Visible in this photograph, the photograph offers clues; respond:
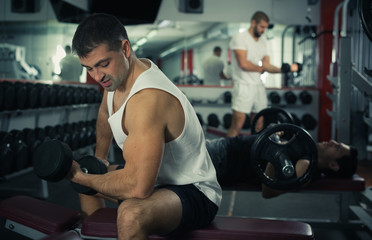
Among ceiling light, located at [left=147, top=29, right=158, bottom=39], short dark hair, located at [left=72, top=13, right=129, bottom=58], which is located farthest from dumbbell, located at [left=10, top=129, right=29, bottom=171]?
ceiling light, located at [left=147, top=29, right=158, bottom=39]

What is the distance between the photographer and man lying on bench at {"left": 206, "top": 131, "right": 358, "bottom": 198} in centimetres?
192

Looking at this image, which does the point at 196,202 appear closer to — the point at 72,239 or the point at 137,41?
the point at 72,239

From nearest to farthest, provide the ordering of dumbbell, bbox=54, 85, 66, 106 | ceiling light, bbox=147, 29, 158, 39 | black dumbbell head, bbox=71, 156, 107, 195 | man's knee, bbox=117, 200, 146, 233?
man's knee, bbox=117, 200, 146, 233 < black dumbbell head, bbox=71, 156, 107, 195 < dumbbell, bbox=54, 85, 66, 106 < ceiling light, bbox=147, 29, 158, 39

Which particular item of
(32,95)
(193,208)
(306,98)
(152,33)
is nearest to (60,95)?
(32,95)

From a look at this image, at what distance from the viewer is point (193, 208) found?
1.23m

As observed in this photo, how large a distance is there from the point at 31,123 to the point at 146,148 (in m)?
→ 2.82

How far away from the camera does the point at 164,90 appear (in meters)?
1.17

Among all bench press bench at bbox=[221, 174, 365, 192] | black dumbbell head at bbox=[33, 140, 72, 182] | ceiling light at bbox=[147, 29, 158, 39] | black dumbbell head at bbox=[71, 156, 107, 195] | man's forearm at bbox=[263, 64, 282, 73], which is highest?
ceiling light at bbox=[147, 29, 158, 39]

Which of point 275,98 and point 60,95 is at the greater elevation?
point 60,95

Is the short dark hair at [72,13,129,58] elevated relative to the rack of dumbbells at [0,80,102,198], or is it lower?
elevated

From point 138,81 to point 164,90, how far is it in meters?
0.09

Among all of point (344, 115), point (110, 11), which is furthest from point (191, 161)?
point (110, 11)

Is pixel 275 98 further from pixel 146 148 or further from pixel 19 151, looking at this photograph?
pixel 146 148

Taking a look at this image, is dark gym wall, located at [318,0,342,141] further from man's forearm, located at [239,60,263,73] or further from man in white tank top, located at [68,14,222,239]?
man in white tank top, located at [68,14,222,239]
